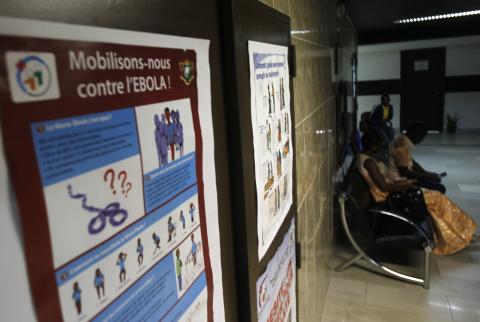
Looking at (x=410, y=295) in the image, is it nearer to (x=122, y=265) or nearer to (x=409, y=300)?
(x=409, y=300)

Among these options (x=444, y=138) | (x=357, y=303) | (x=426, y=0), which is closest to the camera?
(x=357, y=303)

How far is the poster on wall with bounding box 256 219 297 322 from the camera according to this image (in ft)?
3.79

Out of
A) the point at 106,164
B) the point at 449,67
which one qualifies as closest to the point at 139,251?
the point at 106,164

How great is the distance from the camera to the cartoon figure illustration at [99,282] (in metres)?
0.49

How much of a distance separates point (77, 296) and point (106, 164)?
0.56 feet

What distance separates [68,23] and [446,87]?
12018 millimetres

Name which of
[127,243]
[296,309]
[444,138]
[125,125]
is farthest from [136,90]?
[444,138]

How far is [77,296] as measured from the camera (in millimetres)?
463

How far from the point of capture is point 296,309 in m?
1.70

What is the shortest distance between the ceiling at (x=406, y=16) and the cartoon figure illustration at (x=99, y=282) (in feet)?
13.8

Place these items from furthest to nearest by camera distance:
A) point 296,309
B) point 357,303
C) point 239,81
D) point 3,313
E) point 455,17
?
point 455,17 < point 357,303 < point 296,309 < point 239,81 < point 3,313

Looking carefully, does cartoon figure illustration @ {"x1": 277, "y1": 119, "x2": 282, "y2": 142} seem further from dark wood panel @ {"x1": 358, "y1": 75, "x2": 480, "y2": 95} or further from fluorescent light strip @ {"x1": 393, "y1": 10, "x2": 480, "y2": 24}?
dark wood panel @ {"x1": 358, "y1": 75, "x2": 480, "y2": 95}

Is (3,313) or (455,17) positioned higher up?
(455,17)

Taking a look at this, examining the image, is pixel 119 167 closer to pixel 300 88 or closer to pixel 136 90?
pixel 136 90
